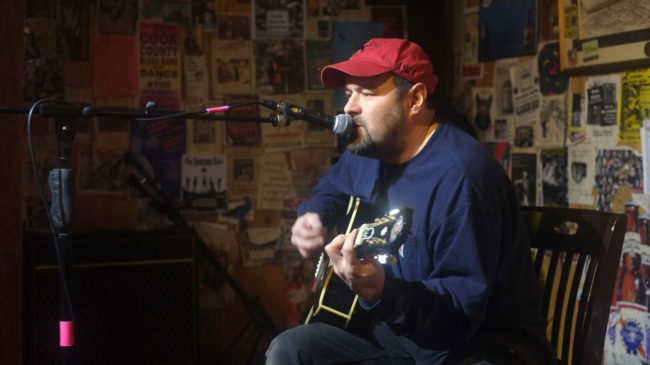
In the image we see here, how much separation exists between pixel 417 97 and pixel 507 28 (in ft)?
3.88

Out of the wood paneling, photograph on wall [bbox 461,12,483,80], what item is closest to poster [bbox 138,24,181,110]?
the wood paneling

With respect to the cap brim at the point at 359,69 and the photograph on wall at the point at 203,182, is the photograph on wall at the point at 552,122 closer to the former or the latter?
the cap brim at the point at 359,69

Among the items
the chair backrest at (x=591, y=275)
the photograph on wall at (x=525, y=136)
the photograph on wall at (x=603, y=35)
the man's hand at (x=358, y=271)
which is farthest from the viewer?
the photograph on wall at (x=525, y=136)

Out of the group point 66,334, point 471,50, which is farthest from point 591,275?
point 471,50

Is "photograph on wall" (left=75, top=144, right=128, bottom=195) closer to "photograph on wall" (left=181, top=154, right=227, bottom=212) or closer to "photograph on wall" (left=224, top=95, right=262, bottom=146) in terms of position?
"photograph on wall" (left=181, top=154, right=227, bottom=212)

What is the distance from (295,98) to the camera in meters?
3.04

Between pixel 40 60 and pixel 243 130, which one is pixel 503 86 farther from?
pixel 40 60

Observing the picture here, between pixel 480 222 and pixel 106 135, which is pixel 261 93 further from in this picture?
pixel 480 222

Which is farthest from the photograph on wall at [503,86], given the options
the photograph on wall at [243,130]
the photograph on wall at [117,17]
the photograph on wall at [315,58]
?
the photograph on wall at [117,17]

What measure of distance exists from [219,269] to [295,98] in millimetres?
836

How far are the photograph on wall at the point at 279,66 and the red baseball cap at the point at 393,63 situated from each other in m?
1.35

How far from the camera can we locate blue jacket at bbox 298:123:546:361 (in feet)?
4.30

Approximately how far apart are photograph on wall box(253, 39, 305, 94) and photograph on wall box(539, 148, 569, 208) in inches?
44.9

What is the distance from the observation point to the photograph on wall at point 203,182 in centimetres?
292
